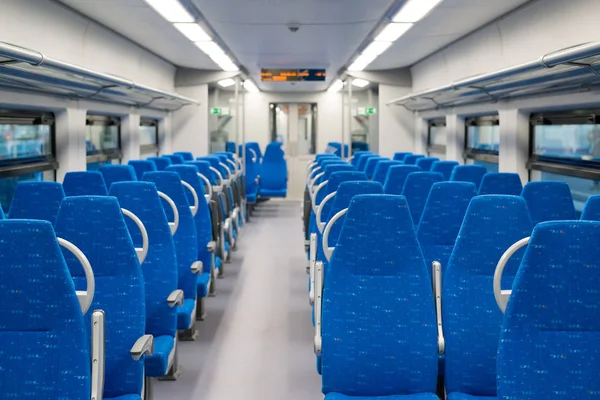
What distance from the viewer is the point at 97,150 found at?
897 cm

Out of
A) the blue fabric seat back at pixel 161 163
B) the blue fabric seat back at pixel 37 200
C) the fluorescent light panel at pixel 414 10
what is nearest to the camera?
the blue fabric seat back at pixel 37 200

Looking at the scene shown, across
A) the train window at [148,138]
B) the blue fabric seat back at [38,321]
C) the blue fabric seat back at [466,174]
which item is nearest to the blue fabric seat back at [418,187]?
the blue fabric seat back at [466,174]

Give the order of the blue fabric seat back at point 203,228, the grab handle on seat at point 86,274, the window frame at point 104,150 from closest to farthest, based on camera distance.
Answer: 1. the grab handle on seat at point 86,274
2. the blue fabric seat back at point 203,228
3. the window frame at point 104,150

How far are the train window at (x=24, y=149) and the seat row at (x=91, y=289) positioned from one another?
1.50 m

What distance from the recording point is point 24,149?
6434 mm

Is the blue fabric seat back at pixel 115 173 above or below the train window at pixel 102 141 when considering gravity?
below

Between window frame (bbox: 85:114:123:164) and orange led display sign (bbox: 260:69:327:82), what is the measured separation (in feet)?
11.1

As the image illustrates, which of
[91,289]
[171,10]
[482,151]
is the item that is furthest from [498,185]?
[482,151]

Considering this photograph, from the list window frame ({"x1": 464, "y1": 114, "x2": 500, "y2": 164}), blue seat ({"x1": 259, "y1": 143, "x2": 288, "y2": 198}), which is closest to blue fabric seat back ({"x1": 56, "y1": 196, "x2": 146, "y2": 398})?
window frame ({"x1": 464, "y1": 114, "x2": 500, "y2": 164})

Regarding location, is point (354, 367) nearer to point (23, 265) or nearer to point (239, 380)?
point (23, 265)

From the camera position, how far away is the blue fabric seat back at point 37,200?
→ 3.98 metres

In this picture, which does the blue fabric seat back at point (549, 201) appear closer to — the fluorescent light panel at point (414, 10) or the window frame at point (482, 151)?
the fluorescent light panel at point (414, 10)

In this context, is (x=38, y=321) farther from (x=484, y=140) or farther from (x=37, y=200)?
(x=484, y=140)

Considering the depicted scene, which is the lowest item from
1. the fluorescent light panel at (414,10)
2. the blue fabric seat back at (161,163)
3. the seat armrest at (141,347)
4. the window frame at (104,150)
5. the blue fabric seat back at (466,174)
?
the seat armrest at (141,347)
